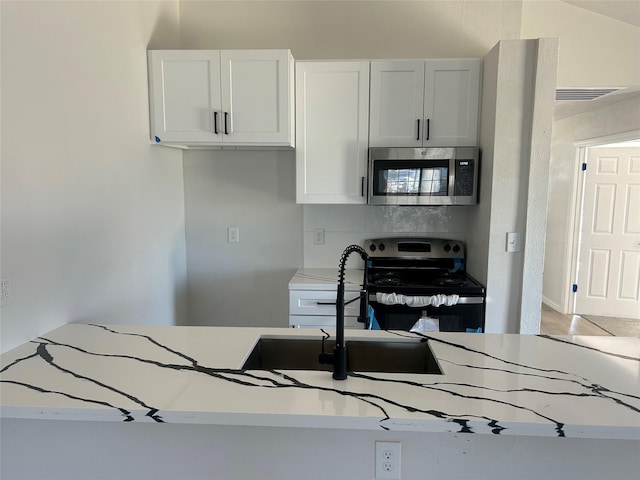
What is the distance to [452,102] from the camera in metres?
2.70

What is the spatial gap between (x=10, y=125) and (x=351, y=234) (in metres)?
2.13

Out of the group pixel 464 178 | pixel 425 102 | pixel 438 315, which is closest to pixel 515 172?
pixel 464 178

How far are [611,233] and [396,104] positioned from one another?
3.41m

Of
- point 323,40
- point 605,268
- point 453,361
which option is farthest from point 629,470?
point 605,268

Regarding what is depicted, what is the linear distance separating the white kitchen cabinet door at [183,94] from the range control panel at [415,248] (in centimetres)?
132

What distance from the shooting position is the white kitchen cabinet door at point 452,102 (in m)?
2.67

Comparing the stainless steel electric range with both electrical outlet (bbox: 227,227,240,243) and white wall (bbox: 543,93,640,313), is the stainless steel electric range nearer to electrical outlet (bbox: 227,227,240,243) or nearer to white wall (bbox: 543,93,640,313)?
electrical outlet (bbox: 227,227,240,243)

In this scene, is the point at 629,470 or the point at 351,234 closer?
the point at 629,470

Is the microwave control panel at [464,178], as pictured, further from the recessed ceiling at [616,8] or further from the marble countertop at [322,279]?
the recessed ceiling at [616,8]

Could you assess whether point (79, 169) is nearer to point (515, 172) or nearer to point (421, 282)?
point (421, 282)

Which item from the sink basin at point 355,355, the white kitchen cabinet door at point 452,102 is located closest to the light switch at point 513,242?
the white kitchen cabinet door at point 452,102

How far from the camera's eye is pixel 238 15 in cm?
299

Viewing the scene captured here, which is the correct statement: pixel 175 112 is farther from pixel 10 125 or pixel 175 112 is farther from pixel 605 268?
pixel 605 268

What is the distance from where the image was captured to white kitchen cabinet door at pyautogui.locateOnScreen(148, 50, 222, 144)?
2.55 m
